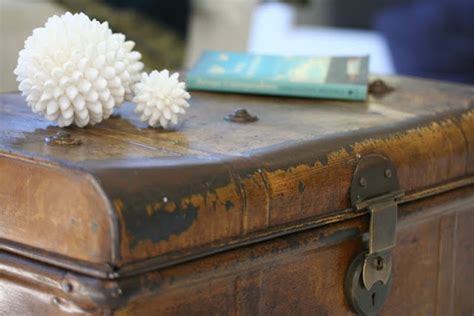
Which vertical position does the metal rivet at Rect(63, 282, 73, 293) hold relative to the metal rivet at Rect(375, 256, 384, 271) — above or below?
above

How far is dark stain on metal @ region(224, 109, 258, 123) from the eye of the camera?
1.07 metres

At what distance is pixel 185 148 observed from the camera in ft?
2.99

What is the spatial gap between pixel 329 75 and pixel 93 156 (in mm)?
539

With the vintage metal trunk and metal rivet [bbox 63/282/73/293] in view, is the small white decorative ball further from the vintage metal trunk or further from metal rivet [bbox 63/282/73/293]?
metal rivet [bbox 63/282/73/293]

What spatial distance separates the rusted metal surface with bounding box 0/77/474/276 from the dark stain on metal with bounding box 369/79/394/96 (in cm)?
15

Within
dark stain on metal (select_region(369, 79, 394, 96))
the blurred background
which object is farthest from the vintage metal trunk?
the blurred background

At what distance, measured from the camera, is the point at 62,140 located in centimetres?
87

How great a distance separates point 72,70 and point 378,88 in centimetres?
56

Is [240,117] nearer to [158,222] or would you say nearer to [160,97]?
Answer: [160,97]

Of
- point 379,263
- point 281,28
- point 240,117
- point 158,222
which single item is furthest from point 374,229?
point 281,28

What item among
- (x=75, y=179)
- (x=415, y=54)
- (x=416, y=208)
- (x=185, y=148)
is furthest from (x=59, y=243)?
(x=415, y=54)

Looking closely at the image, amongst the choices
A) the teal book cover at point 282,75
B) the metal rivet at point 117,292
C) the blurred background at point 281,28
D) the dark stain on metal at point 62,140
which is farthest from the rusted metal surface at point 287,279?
the blurred background at point 281,28

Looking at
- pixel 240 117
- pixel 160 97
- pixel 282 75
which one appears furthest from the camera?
pixel 282 75

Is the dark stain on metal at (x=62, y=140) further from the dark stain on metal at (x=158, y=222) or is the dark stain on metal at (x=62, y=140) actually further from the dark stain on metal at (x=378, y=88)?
the dark stain on metal at (x=378, y=88)
